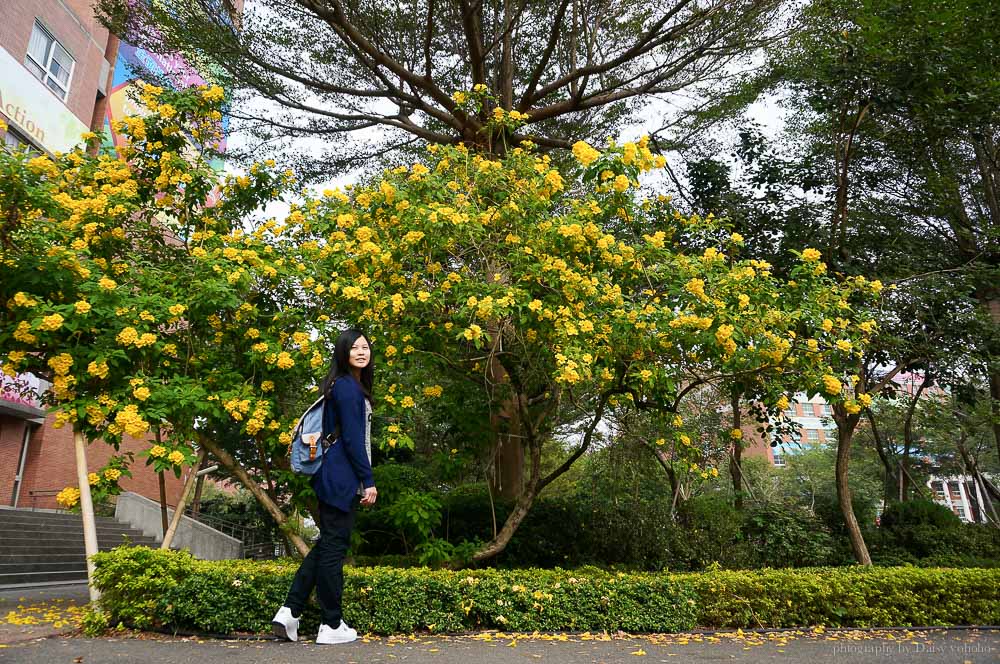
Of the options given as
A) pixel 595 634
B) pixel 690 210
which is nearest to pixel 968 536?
pixel 690 210

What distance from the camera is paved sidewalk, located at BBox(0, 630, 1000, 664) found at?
3.29 metres

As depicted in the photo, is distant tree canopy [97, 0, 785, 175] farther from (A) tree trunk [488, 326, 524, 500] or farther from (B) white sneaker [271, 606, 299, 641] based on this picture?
(B) white sneaker [271, 606, 299, 641]

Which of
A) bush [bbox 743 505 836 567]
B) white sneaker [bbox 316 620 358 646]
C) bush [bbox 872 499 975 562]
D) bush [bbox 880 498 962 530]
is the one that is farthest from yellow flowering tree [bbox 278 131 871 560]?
bush [bbox 880 498 962 530]

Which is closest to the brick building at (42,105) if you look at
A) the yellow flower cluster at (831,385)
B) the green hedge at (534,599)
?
the green hedge at (534,599)

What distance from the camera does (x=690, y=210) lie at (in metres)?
9.52

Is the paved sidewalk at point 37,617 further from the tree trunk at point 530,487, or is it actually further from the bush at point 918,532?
the bush at point 918,532

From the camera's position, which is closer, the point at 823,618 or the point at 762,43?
the point at 823,618

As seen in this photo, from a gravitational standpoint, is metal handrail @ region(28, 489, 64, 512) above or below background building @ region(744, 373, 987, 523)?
below

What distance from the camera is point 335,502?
348 centimetres

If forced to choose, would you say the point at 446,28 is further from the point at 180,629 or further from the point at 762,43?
the point at 180,629

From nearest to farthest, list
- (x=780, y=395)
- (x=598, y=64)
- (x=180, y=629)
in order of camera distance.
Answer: (x=180, y=629)
(x=780, y=395)
(x=598, y=64)

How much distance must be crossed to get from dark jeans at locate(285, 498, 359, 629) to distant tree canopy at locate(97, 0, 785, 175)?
6489 millimetres

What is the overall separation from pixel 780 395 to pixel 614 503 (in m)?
3.97

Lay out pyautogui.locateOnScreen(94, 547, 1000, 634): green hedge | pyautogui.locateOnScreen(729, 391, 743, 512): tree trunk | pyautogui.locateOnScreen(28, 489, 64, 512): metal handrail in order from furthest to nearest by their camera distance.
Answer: pyautogui.locateOnScreen(28, 489, 64, 512): metal handrail, pyautogui.locateOnScreen(729, 391, 743, 512): tree trunk, pyautogui.locateOnScreen(94, 547, 1000, 634): green hedge
